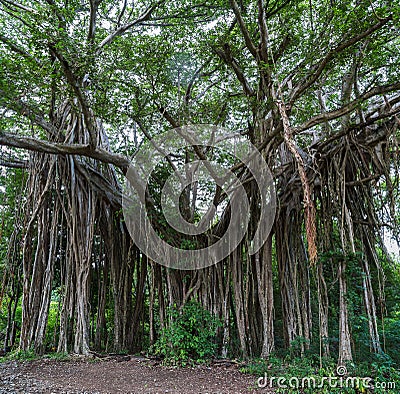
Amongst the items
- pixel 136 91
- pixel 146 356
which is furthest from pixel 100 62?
pixel 146 356

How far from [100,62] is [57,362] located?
317 centimetres

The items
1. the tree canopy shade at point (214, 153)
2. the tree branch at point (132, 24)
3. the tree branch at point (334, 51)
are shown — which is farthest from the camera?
the tree branch at point (132, 24)

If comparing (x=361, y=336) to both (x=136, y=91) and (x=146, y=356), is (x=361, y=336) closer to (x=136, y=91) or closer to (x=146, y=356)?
(x=146, y=356)

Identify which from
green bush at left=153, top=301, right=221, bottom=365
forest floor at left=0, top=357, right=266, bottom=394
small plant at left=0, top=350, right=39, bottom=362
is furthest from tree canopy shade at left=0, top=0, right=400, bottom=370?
forest floor at left=0, top=357, right=266, bottom=394

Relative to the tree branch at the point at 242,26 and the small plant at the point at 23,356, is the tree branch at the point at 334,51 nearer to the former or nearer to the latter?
the tree branch at the point at 242,26

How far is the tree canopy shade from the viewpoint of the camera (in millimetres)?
3359

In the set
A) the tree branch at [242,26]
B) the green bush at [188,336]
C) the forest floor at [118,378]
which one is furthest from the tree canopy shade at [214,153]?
the forest floor at [118,378]

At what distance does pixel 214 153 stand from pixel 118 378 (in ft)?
9.40

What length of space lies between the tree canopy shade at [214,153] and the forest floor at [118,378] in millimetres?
502

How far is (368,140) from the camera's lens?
3.55m

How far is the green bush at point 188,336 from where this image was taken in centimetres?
387

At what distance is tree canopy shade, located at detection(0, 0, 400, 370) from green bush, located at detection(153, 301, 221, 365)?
242 millimetres

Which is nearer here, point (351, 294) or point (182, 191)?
point (351, 294)

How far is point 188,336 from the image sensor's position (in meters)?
3.93
